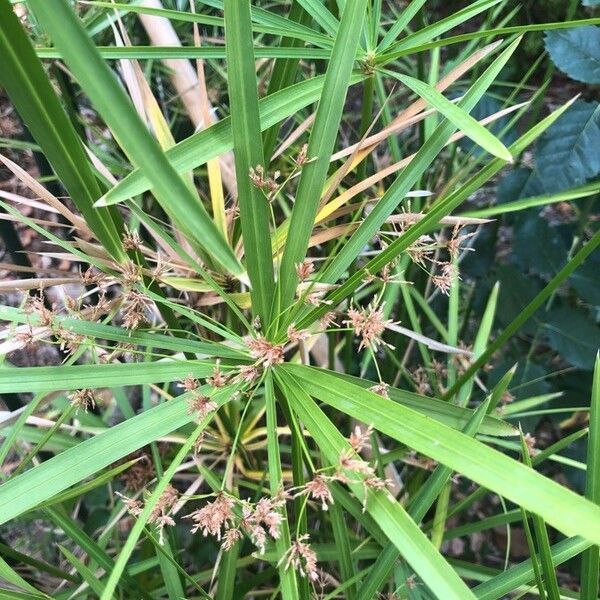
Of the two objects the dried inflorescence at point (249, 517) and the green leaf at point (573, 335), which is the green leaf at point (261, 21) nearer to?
the dried inflorescence at point (249, 517)

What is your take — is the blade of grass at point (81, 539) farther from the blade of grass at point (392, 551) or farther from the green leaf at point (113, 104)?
the green leaf at point (113, 104)

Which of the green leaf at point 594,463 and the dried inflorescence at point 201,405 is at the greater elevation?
the dried inflorescence at point 201,405

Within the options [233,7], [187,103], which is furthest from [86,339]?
[187,103]

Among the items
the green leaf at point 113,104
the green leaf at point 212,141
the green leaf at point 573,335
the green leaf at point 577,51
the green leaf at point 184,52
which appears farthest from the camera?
the green leaf at point 573,335

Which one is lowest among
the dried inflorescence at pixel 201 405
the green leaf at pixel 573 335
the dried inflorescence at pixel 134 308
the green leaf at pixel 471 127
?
the green leaf at pixel 573 335

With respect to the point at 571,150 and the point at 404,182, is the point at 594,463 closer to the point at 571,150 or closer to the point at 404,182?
the point at 404,182

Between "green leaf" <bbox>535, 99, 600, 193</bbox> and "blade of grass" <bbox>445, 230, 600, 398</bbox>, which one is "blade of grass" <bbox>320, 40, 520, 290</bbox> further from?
"green leaf" <bbox>535, 99, 600, 193</bbox>

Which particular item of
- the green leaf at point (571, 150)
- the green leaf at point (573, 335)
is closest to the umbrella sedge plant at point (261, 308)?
A: the green leaf at point (571, 150)

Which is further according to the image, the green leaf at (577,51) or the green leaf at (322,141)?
the green leaf at (577,51)

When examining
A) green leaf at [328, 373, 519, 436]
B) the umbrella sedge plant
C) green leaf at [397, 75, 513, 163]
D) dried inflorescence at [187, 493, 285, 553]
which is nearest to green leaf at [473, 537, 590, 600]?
the umbrella sedge plant

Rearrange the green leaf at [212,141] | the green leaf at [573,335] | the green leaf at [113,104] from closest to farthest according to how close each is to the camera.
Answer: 1. the green leaf at [113,104]
2. the green leaf at [212,141]
3. the green leaf at [573,335]
